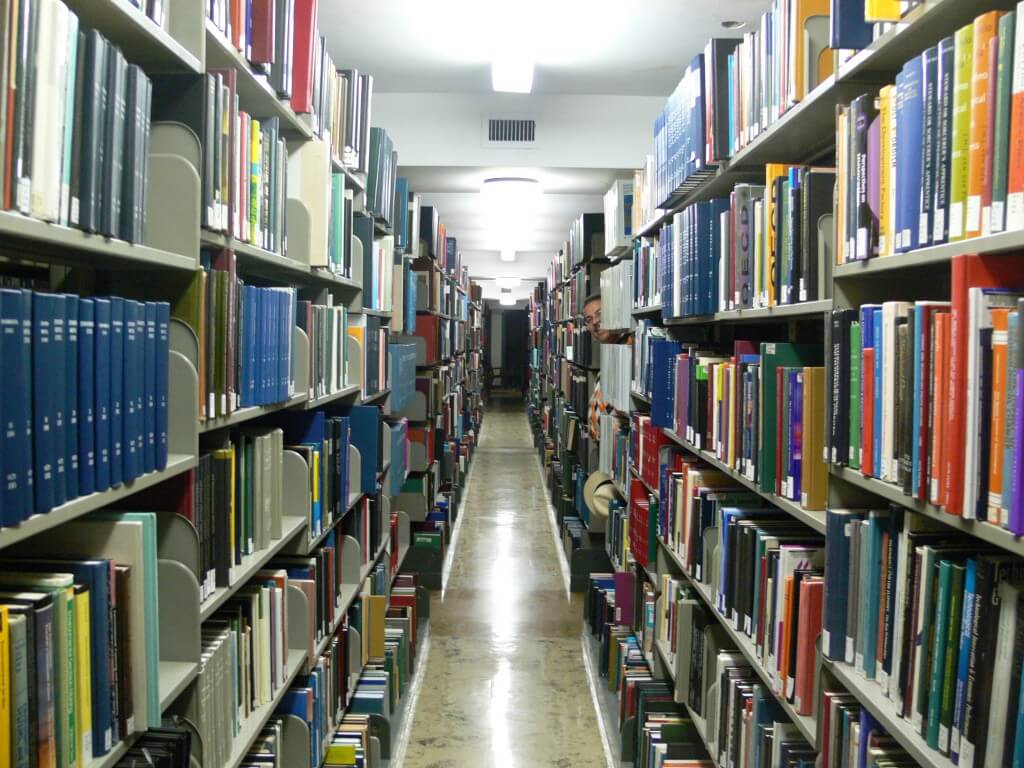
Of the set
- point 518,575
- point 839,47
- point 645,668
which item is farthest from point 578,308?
point 839,47

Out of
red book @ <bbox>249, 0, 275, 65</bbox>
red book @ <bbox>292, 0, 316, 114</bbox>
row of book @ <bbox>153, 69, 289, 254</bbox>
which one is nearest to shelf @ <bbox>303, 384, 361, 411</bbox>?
row of book @ <bbox>153, 69, 289, 254</bbox>

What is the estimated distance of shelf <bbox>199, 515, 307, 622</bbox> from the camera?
175 cm

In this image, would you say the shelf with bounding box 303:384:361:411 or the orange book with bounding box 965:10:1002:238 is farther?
the shelf with bounding box 303:384:361:411

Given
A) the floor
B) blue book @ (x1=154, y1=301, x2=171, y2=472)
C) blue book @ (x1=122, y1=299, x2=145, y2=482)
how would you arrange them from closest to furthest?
blue book @ (x1=122, y1=299, x2=145, y2=482)
blue book @ (x1=154, y1=301, x2=171, y2=472)
the floor

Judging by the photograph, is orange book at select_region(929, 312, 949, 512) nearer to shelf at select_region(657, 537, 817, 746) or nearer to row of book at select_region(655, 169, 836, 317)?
row of book at select_region(655, 169, 836, 317)

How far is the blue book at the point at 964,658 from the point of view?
119 centimetres

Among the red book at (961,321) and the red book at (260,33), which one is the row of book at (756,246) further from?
the red book at (260,33)

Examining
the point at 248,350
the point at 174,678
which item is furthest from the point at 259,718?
the point at 248,350

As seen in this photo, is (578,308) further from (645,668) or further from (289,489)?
(289,489)

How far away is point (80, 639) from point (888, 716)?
1203 millimetres

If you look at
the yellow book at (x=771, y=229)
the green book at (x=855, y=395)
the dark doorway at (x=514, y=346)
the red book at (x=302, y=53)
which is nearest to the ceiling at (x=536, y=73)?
the red book at (x=302, y=53)

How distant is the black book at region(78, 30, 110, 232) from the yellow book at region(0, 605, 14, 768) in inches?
21.2

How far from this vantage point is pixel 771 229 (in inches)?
79.0

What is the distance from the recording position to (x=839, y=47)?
4.90ft
